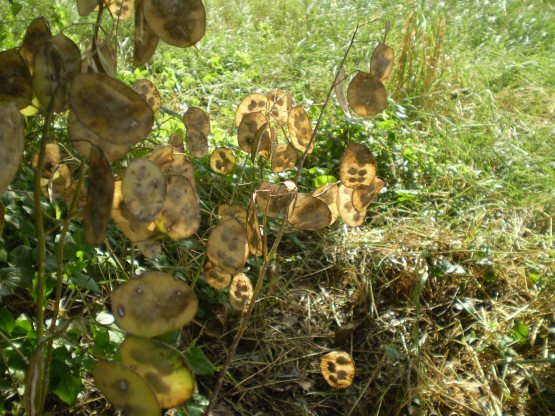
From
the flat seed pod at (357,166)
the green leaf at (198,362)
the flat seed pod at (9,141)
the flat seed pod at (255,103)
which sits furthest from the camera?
the flat seed pod at (255,103)

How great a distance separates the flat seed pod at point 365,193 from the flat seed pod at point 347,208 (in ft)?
0.20

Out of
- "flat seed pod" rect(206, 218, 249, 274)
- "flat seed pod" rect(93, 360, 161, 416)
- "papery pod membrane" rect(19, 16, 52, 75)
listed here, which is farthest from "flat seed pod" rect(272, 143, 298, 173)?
"flat seed pod" rect(93, 360, 161, 416)

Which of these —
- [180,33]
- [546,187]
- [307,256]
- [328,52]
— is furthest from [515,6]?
[180,33]

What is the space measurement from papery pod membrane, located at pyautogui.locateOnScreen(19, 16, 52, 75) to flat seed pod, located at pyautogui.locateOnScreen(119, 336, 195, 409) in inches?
14.7

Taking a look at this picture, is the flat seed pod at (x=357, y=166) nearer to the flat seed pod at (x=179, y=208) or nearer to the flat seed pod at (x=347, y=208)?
the flat seed pod at (x=347, y=208)

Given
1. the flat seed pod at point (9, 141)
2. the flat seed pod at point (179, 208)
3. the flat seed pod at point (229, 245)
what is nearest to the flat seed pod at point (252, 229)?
the flat seed pod at point (229, 245)

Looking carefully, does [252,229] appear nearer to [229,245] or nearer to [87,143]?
[229,245]

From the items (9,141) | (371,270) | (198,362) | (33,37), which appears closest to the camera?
(9,141)

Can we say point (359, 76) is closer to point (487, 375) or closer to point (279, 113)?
point (279, 113)

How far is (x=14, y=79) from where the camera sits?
2.28 feet

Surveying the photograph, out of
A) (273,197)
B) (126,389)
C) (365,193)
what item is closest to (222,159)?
(273,197)

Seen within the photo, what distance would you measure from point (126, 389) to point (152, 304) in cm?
9

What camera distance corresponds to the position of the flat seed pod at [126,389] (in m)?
0.61

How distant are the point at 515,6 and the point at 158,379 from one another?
4.36 metres
